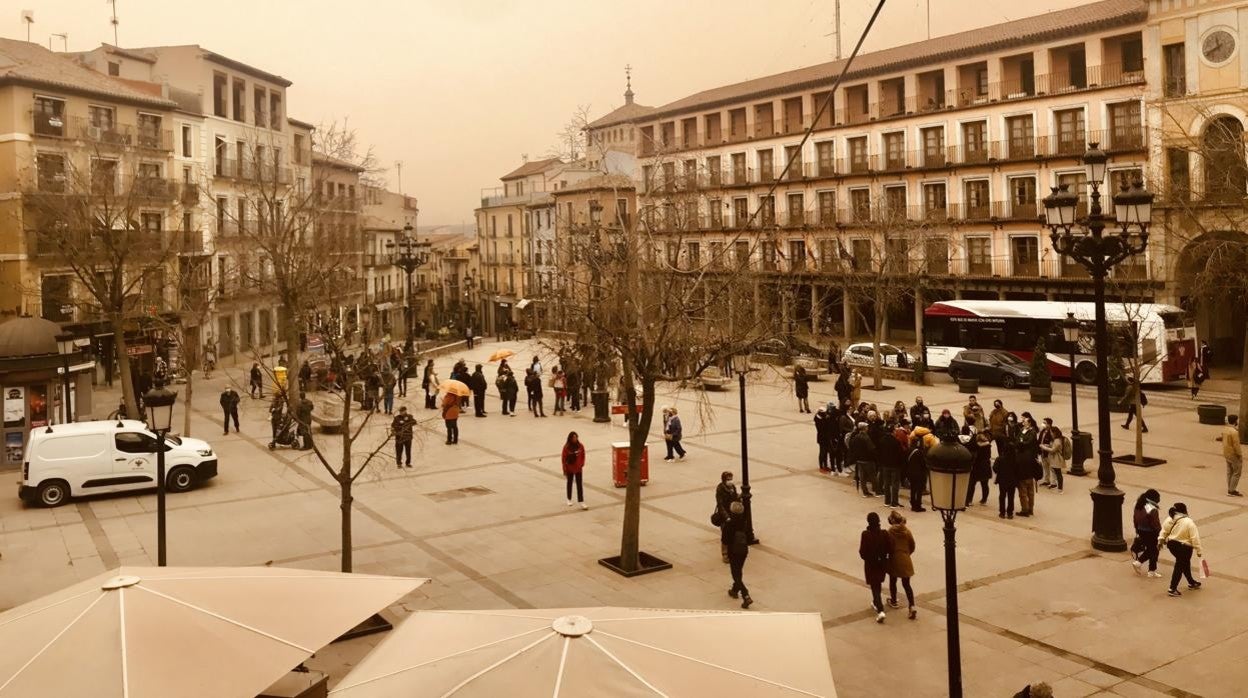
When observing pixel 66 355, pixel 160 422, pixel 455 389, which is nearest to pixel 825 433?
pixel 455 389

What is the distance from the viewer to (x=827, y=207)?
55781 mm

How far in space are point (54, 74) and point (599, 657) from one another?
44347 mm

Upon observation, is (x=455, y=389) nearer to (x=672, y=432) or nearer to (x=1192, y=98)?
(x=672, y=432)

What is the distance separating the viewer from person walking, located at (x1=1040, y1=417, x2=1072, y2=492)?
17875mm

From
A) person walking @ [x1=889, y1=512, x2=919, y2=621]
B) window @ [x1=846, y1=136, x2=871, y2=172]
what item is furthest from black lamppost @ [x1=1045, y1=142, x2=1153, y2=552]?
window @ [x1=846, y1=136, x2=871, y2=172]

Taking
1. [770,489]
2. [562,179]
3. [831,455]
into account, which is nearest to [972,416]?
[831,455]

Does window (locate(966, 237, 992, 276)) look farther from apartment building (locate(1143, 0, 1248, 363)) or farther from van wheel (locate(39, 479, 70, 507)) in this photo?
van wheel (locate(39, 479, 70, 507))

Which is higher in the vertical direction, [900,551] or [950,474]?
[950,474]

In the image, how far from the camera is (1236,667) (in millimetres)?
9852

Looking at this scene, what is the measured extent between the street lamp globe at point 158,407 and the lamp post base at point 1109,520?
13294mm

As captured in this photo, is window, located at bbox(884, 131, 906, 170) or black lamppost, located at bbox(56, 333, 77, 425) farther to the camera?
window, located at bbox(884, 131, 906, 170)

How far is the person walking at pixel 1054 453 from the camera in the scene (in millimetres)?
17875

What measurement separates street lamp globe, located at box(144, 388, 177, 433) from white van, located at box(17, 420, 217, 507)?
6023 mm

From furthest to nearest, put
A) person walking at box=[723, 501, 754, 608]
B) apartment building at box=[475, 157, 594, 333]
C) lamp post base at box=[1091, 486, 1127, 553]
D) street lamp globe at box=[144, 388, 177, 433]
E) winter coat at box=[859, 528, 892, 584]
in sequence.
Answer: apartment building at box=[475, 157, 594, 333] → lamp post base at box=[1091, 486, 1127, 553] → street lamp globe at box=[144, 388, 177, 433] → person walking at box=[723, 501, 754, 608] → winter coat at box=[859, 528, 892, 584]
